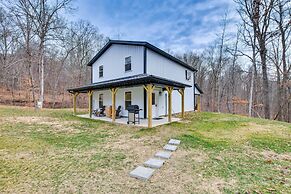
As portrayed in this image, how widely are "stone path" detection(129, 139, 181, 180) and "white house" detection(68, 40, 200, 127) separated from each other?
3.64 meters

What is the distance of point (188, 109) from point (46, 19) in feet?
51.5

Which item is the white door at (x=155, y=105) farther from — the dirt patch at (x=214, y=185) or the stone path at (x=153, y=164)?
the dirt patch at (x=214, y=185)

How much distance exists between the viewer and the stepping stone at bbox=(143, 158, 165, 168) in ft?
13.1

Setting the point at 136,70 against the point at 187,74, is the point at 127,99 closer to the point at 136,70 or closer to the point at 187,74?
the point at 136,70

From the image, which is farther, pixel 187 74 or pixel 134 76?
pixel 187 74

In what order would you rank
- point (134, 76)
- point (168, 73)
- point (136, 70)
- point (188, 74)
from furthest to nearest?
point (188, 74), point (168, 73), point (136, 70), point (134, 76)

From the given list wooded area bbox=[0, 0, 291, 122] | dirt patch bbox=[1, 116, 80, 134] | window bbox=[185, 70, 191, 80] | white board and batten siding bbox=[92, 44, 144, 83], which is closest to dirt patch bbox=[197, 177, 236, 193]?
dirt patch bbox=[1, 116, 80, 134]

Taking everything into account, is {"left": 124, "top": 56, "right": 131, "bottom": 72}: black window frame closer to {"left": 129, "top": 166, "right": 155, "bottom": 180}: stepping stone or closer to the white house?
the white house

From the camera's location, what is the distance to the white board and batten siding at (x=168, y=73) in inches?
447

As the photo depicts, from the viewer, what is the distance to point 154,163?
13.6 feet

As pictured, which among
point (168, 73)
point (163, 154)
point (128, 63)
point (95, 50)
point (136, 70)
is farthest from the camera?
point (95, 50)

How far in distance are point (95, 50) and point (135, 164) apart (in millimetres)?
25102

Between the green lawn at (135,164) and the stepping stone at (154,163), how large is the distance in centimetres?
12

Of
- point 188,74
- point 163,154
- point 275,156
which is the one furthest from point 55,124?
point 188,74
